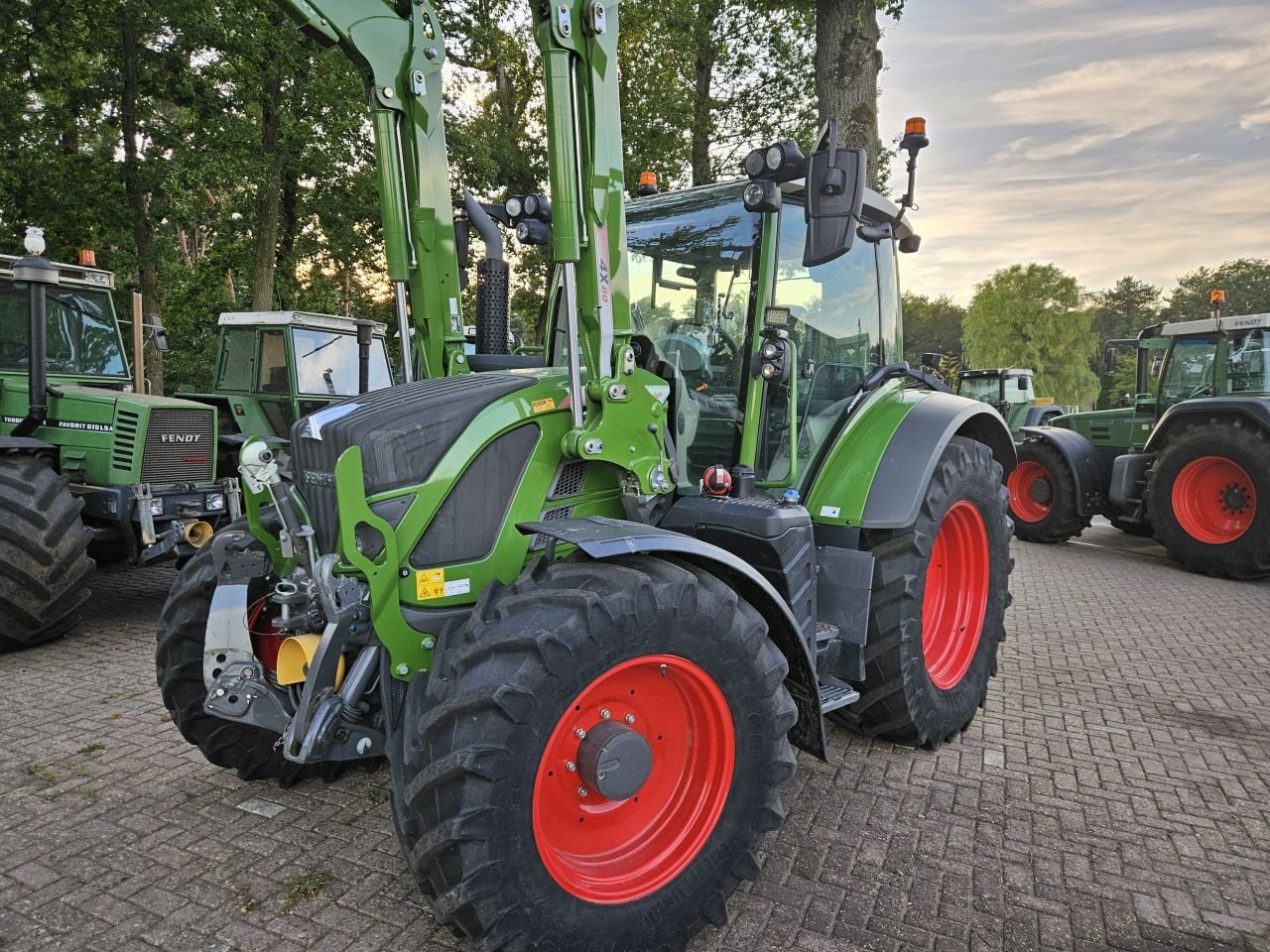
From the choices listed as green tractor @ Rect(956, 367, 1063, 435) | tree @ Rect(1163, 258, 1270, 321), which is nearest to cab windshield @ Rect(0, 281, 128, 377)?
green tractor @ Rect(956, 367, 1063, 435)

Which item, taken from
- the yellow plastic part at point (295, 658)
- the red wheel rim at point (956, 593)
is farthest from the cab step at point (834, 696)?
the yellow plastic part at point (295, 658)

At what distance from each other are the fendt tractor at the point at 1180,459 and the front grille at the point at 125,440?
9487 mm

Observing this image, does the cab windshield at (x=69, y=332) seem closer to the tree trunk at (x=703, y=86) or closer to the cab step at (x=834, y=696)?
the cab step at (x=834, y=696)

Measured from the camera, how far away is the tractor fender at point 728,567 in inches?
94.1

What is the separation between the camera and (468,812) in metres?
2.05

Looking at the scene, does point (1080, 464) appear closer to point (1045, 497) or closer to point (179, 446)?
point (1045, 497)

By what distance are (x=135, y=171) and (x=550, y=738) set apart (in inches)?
558

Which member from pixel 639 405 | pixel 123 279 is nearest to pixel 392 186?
pixel 639 405

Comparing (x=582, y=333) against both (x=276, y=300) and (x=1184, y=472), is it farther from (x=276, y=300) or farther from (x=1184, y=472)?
(x=276, y=300)

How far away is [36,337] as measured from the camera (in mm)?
5848

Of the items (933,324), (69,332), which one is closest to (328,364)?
(69,332)

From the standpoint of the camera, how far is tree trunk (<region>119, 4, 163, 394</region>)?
481 inches

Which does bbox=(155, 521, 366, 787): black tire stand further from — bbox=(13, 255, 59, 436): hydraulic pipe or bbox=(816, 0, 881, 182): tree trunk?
bbox=(816, 0, 881, 182): tree trunk

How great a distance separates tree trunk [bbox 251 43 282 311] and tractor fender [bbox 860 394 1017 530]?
41.6 ft
